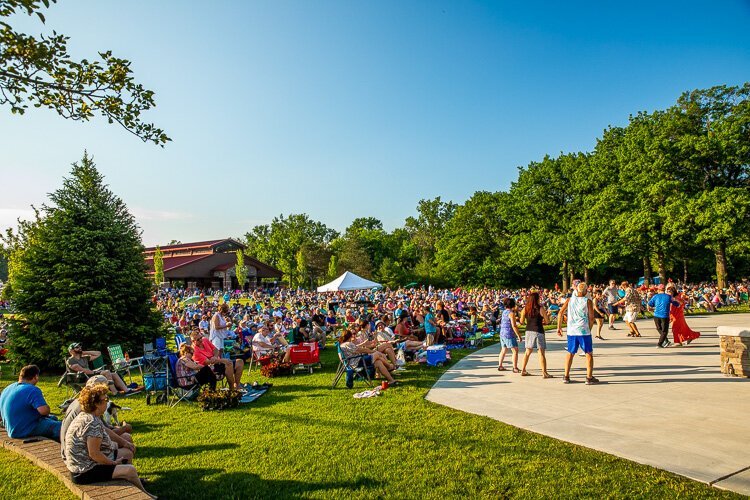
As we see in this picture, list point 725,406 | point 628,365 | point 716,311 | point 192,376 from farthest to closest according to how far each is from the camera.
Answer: point 716,311
point 628,365
point 192,376
point 725,406

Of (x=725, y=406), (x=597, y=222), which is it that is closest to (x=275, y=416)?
(x=725, y=406)

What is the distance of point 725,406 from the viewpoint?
6520mm

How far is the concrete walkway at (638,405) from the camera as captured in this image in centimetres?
486

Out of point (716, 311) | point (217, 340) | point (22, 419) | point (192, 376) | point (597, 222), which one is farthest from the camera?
point (597, 222)

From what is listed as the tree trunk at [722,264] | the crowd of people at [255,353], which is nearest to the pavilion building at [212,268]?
the crowd of people at [255,353]

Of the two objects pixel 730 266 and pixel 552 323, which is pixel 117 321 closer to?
pixel 552 323

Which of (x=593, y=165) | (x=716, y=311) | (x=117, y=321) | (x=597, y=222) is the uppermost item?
(x=593, y=165)

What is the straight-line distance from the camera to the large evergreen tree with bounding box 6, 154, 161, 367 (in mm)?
12031

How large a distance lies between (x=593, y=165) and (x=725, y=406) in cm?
3757

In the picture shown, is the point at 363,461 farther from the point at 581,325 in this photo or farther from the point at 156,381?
the point at 156,381

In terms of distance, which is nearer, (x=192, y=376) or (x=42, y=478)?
(x=42, y=478)

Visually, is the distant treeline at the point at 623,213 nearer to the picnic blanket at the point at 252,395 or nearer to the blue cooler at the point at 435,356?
the blue cooler at the point at 435,356

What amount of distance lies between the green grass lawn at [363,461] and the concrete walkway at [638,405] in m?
0.37

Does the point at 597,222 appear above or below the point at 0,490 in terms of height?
above
